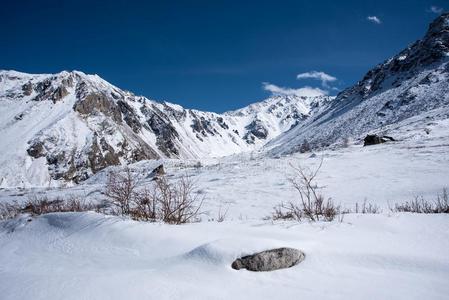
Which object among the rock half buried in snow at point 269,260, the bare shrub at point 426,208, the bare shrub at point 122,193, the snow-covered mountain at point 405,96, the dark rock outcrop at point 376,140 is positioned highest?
the snow-covered mountain at point 405,96

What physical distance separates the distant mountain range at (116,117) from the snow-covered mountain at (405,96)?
6.9 inches

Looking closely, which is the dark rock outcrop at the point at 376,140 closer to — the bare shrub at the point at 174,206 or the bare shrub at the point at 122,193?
the bare shrub at the point at 174,206

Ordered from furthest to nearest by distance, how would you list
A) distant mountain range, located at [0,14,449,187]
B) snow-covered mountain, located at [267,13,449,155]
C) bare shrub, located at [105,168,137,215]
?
1. distant mountain range, located at [0,14,449,187]
2. snow-covered mountain, located at [267,13,449,155]
3. bare shrub, located at [105,168,137,215]

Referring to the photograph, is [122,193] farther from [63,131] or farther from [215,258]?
[63,131]

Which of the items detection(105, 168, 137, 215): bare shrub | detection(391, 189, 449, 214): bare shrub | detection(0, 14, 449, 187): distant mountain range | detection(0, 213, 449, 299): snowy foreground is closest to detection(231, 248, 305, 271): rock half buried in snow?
detection(0, 213, 449, 299): snowy foreground

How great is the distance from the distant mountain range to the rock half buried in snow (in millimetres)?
34182

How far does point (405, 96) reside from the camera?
51.0 m

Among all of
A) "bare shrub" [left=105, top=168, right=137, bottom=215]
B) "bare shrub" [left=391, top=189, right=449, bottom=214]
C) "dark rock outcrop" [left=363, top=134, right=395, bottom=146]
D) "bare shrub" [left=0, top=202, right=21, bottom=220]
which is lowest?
"bare shrub" [left=0, top=202, right=21, bottom=220]

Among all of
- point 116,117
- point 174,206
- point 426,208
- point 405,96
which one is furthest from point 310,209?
point 116,117

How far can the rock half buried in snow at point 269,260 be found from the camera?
10.2ft

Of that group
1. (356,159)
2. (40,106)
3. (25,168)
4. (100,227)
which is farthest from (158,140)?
(100,227)

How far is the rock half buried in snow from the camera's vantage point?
3115 millimetres

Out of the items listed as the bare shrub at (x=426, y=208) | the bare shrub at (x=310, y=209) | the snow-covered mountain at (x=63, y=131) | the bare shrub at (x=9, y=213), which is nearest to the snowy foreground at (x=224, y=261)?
the bare shrub at (x=310, y=209)

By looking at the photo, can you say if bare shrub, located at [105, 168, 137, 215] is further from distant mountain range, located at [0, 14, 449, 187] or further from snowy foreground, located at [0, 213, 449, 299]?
distant mountain range, located at [0, 14, 449, 187]
